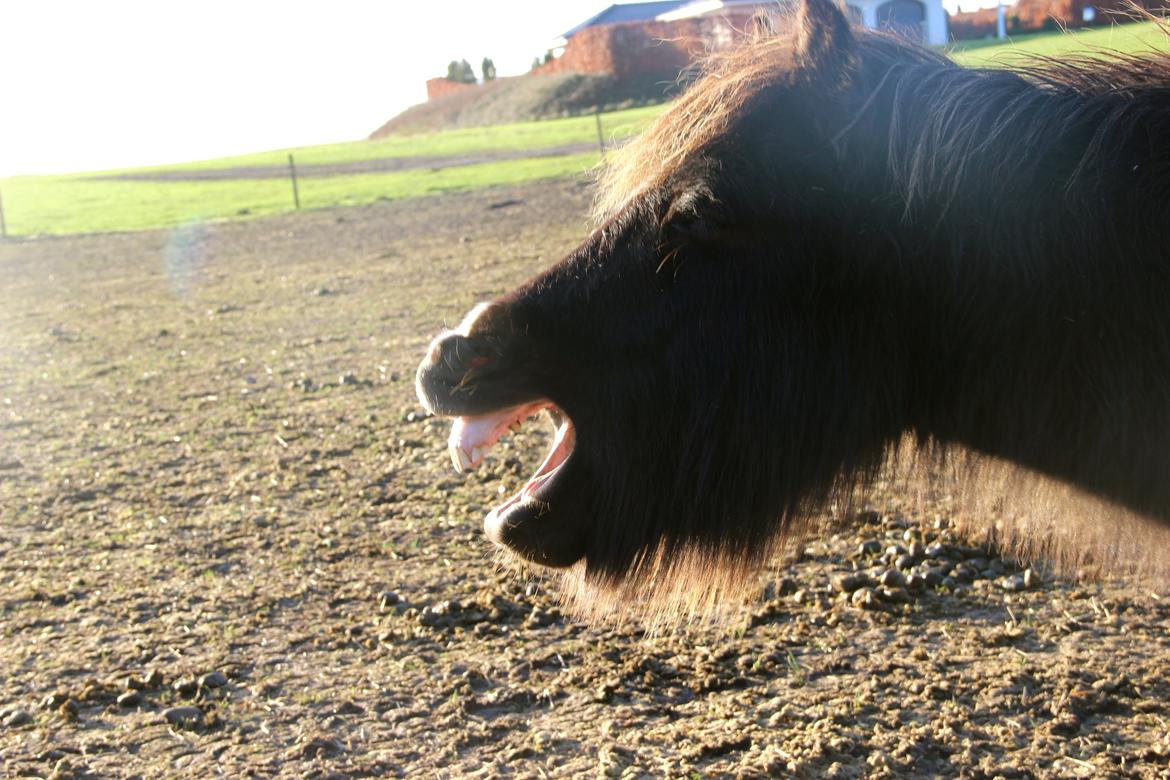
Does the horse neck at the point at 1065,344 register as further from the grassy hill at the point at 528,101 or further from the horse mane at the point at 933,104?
the grassy hill at the point at 528,101

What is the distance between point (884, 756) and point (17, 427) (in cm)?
630

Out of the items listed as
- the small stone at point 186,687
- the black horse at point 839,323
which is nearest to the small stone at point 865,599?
the black horse at point 839,323

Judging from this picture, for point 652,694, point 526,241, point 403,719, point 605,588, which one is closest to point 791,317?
point 605,588

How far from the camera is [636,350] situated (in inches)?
93.5

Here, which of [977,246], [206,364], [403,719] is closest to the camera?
[977,246]

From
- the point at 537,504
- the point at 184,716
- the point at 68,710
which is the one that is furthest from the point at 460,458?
the point at 68,710

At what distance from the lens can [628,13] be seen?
7231 cm

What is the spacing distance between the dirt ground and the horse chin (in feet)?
2.59

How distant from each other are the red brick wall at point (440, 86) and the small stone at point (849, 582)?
2879 inches

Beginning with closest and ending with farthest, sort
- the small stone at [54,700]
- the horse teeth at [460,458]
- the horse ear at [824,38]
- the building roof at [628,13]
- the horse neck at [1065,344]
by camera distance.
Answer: the horse neck at [1065,344]
the horse ear at [824,38]
the horse teeth at [460,458]
the small stone at [54,700]
the building roof at [628,13]

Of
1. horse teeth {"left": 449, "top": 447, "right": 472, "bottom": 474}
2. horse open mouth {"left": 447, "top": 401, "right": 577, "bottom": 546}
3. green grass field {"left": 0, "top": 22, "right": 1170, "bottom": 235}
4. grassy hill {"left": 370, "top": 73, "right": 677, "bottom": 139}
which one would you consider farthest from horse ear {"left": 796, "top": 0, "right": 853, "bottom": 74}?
grassy hill {"left": 370, "top": 73, "right": 677, "bottom": 139}

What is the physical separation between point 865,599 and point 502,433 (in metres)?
1.81

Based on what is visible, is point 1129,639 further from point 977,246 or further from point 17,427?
point 17,427

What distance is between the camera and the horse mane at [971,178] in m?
2.16
